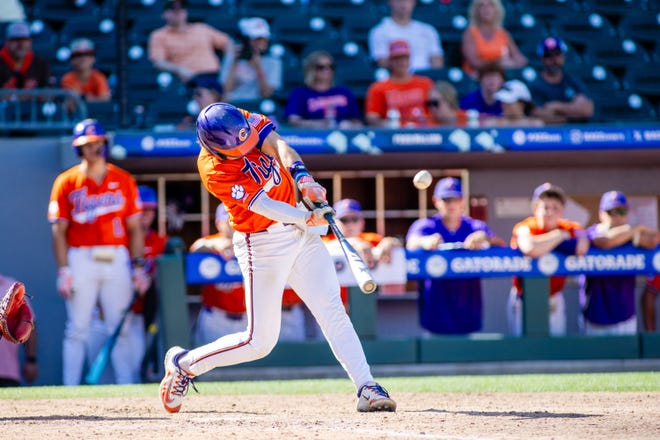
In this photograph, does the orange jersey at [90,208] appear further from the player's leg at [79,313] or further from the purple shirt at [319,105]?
the purple shirt at [319,105]

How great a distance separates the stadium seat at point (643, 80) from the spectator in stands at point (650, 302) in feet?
9.82

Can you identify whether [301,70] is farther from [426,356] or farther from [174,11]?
[426,356]

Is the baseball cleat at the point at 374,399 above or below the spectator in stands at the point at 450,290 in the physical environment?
below

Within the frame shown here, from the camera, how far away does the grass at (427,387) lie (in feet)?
20.5

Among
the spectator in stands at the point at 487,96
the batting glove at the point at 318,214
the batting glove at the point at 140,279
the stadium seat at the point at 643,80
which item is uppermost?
the stadium seat at the point at 643,80

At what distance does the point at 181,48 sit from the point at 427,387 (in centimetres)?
→ 528

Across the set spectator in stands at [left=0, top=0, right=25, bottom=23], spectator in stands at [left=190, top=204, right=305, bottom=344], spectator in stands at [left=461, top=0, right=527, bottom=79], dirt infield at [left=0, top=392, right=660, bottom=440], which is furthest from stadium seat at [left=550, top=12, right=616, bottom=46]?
dirt infield at [left=0, top=392, right=660, bottom=440]

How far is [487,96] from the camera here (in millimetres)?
9891

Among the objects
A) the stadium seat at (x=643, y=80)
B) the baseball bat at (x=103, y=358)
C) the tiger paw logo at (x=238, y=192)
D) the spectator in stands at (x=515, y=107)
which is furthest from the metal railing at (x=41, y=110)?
the stadium seat at (x=643, y=80)

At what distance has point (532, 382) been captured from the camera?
21.7 ft

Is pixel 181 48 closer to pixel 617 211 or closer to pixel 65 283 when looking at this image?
pixel 65 283

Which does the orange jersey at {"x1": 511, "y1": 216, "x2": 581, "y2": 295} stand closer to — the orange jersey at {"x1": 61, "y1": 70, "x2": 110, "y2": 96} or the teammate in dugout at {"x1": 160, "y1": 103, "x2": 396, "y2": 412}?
the teammate in dugout at {"x1": 160, "y1": 103, "x2": 396, "y2": 412}

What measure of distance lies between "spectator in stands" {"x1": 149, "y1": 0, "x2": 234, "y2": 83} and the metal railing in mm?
1246

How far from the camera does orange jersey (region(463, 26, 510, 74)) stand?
10.8 meters
